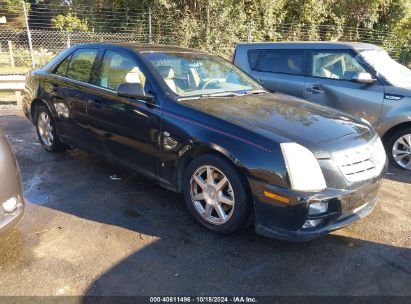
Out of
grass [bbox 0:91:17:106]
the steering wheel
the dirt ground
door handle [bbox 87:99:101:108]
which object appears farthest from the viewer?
grass [bbox 0:91:17:106]

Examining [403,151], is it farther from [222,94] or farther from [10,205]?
[10,205]

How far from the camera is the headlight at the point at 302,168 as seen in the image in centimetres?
290

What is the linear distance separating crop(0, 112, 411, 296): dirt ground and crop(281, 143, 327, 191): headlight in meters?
0.64

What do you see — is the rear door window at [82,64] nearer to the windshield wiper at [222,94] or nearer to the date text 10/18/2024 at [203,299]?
the windshield wiper at [222,94]

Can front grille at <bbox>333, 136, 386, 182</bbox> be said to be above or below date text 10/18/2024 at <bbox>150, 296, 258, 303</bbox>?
above

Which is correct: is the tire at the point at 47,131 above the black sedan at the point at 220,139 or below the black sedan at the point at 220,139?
below

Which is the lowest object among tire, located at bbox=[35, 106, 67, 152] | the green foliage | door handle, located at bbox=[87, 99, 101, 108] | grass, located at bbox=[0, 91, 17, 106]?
grass, located at bbox=[0, 91, 17, 106]

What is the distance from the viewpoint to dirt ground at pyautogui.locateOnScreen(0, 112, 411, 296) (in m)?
2.77

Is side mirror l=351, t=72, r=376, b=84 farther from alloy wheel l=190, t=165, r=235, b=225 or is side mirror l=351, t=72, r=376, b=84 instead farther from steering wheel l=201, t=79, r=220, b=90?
alloy wheel l=190, t=165, r=235, b=225

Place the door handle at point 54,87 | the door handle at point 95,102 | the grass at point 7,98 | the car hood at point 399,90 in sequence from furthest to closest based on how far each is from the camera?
the grass at point 7,98 < the car hood at point 399,90 < the door handle at point 54,87 < the door handle at point 95,102

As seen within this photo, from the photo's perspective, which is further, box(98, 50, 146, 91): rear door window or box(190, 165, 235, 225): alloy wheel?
box(98, 50, 146, 91): rear door window

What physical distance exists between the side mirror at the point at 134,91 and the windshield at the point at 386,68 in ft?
11.3

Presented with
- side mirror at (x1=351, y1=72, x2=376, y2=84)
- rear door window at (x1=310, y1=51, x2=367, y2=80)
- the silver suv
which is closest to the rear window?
the silver suv

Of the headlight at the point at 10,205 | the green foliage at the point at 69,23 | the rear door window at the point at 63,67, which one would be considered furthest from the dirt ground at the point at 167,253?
the green foliage at the point at 69,23
